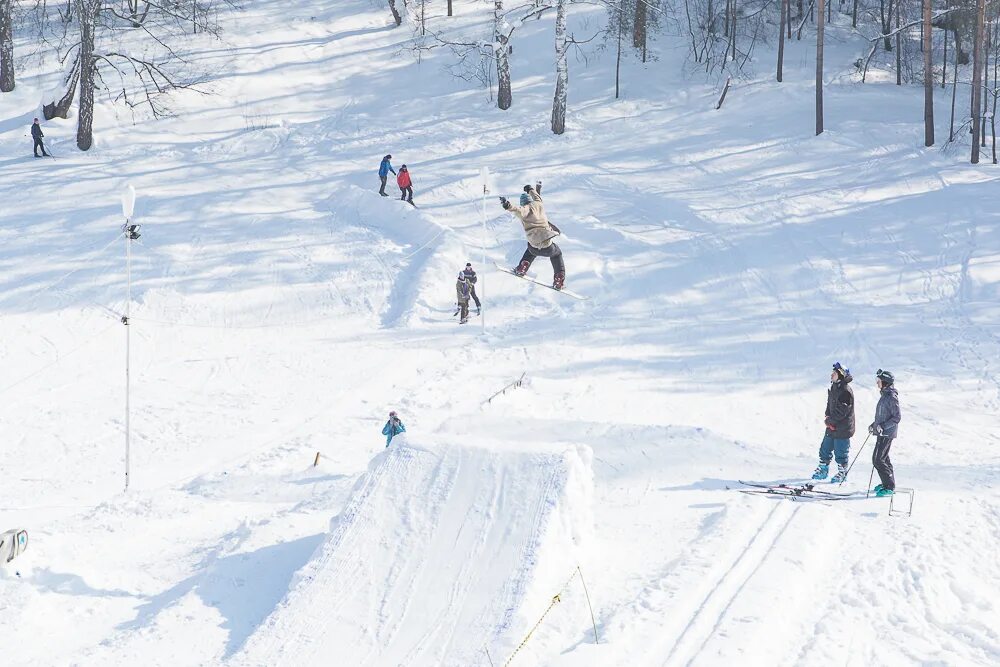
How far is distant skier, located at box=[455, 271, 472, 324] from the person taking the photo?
64.7 ft

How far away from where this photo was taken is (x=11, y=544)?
33.0 feet

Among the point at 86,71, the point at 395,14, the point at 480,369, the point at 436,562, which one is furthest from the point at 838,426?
the point at 395,14

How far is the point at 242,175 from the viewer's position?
26.4 metres

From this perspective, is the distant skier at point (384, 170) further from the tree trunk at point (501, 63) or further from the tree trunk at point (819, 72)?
the tree trunk at point (819, 72)

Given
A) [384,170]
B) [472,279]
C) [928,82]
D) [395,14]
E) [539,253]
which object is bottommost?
[472,279]

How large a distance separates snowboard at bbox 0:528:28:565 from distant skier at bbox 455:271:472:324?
1078 cm

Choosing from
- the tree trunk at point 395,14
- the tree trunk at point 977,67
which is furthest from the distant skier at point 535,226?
the tree trunk at point 395,14

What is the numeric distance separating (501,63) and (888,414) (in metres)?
21.1

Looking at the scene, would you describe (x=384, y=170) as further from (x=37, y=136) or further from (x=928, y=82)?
(x=928, y=82)

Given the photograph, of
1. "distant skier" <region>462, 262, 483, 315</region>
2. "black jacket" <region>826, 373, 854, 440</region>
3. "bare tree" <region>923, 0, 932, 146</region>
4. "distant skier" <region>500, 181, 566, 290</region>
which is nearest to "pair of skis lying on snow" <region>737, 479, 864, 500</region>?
"black jacket" <region>826, 373, 854, 440</region>

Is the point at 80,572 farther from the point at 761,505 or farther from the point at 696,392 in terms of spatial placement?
the point at 696,392

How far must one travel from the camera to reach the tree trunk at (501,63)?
1129 inches

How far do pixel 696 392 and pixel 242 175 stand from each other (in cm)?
1470

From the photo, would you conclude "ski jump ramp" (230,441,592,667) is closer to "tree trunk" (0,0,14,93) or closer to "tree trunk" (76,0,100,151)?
"tree trunk" (76,0,100,151)
